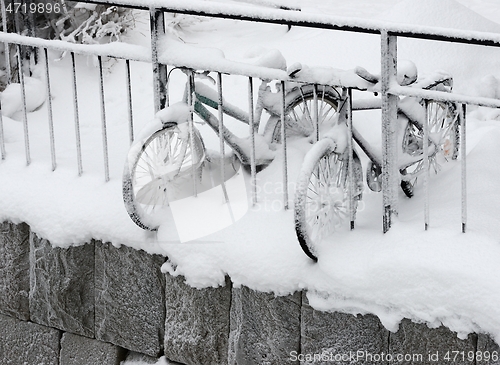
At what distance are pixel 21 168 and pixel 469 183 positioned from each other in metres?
2.24

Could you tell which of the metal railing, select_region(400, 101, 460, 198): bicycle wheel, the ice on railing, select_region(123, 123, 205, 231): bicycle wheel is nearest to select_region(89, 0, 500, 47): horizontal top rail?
the metal railing

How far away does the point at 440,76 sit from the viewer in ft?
14.9

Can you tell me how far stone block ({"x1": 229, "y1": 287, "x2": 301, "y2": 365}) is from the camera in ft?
13.2

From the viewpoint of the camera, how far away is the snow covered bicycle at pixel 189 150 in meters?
4.17

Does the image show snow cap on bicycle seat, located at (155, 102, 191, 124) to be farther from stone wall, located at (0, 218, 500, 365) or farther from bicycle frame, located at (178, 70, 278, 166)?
stone wall, located at (0, 218, 500, 365)

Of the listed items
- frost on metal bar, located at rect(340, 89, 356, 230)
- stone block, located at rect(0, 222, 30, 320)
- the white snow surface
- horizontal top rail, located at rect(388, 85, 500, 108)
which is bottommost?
stone block, located at rect(0, 222, 30, 320)

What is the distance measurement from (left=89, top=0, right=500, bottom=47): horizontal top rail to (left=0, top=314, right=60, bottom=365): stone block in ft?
5.84

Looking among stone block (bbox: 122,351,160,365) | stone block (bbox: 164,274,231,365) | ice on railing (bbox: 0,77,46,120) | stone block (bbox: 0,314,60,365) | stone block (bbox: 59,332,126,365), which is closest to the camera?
stone block (bbox: 164,274,231,365)

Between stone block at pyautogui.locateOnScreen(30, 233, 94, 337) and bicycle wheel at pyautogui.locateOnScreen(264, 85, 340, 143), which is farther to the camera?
stone block at pyautogui.locateOnScreen(30, 233, 94, 337)

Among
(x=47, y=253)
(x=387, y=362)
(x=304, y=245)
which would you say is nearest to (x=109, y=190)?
(x=47, y=253)

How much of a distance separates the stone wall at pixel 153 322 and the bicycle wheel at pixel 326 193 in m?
0.30

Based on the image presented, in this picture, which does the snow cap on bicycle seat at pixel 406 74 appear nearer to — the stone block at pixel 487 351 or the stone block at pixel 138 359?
the stone block at pixel 487 351

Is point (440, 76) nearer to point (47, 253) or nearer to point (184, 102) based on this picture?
point (184, 102)

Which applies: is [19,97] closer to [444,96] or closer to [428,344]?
[444,96]
